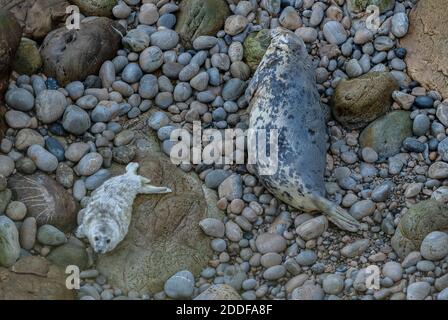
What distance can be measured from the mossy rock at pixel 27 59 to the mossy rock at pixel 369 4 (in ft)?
5.76

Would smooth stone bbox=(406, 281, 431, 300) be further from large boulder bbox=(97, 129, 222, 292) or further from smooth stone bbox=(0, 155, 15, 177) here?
smooth stone bbox=(0, 155, 15, 177)

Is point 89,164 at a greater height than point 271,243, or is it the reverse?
point 89,164

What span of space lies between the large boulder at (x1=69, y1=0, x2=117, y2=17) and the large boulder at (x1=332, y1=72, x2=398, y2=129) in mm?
1362

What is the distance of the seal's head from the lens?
13.9 ft

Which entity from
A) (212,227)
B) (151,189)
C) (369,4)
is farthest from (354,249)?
(369,4)

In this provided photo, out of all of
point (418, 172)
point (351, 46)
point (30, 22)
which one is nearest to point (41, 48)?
point (30, 22)

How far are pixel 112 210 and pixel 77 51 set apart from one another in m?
1.00

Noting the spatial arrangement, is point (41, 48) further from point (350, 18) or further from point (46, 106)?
point (350, 18)

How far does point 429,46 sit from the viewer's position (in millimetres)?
5078

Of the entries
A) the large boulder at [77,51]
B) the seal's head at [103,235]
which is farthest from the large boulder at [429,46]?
the seal's head at [103,235]

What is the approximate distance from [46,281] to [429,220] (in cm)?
177

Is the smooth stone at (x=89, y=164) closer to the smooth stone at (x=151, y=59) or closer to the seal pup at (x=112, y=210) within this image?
the seal pup at (x=112, y=210)

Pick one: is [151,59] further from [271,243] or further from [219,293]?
[219,293]

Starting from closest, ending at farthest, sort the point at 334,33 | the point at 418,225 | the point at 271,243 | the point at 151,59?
the point at 418,225
the point at 271,243
the point at 151,59
the point at 334,33
